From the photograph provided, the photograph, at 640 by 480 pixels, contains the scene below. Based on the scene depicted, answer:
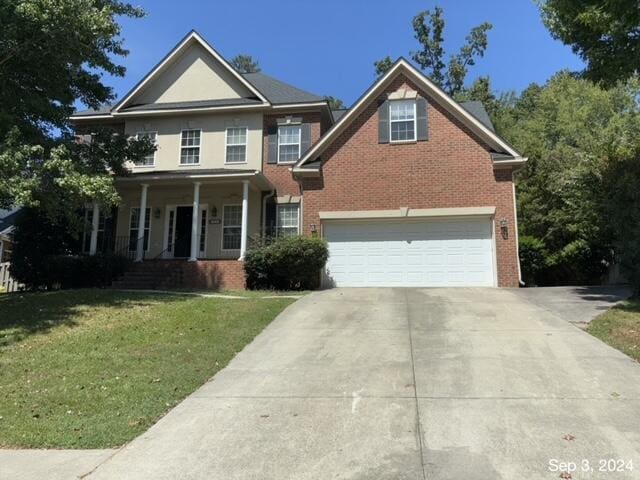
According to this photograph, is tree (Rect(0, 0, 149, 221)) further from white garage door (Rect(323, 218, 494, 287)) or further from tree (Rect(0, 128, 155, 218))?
white garage door (Rect(323, 218, 494, 287))

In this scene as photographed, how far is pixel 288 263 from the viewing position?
16484 mm

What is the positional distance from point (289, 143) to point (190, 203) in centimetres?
442

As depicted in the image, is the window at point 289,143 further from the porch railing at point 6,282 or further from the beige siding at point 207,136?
the porch railing at point 6,282

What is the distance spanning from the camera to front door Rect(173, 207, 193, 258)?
2084 centimetres

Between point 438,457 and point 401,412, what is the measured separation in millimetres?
1144

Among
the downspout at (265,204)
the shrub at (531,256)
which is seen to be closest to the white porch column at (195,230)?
the downspout at (265,204)

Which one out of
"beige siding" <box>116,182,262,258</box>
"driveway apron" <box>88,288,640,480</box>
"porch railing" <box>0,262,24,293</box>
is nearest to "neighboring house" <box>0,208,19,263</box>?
"porch railing" <box>0,262,24,293</box>

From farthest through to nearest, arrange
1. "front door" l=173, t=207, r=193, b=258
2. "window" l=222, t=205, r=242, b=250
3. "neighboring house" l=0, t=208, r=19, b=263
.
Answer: "neighboring house" l=0, t=208, r=19, b=263 → "front door" l=173, t=207, r=193, b=258 → "window" l=222, t=205, r=242, b=250

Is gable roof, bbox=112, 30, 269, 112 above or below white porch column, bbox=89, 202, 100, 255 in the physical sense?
above

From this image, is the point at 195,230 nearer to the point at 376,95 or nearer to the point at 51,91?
the point at 51,91

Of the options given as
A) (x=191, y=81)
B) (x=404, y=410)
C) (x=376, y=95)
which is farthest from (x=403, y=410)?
(x=191, y=81)

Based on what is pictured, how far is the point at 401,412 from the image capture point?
5910 millimetres

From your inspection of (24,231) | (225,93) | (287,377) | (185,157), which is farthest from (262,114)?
(287,377)

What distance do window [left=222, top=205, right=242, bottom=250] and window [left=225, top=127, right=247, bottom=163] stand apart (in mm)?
1879
